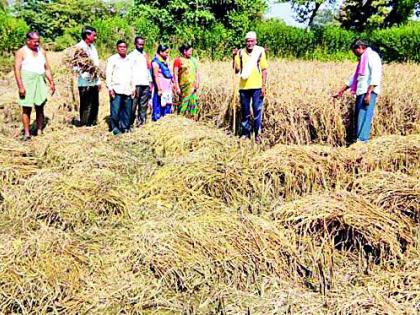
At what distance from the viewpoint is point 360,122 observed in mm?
4973

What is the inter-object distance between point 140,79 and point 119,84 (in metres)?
0.32

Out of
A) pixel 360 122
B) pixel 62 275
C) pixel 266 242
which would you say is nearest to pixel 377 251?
pixel 266 242

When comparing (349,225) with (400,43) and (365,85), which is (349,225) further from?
(400,43)

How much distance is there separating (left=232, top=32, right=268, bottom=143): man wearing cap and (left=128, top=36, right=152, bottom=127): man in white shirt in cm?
113

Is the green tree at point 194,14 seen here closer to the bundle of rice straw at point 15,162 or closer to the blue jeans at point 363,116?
the blue jeans at point 363,116

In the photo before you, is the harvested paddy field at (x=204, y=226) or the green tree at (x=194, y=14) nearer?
the harvested paddy field at (x=204, y=226)

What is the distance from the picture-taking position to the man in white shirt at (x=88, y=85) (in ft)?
17.6

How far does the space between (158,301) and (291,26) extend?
1535 centimetres

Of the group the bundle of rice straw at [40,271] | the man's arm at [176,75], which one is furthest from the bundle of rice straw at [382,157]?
the bundle of rice straw at [40,271]

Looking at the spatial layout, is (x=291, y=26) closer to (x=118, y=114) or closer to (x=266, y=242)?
(x=118, y=114)

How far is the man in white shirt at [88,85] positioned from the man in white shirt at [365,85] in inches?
118

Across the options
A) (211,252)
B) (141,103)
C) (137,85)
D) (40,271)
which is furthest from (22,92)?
(211,252)

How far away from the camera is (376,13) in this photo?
759 inches

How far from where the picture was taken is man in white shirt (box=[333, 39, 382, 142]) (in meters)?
4.78
